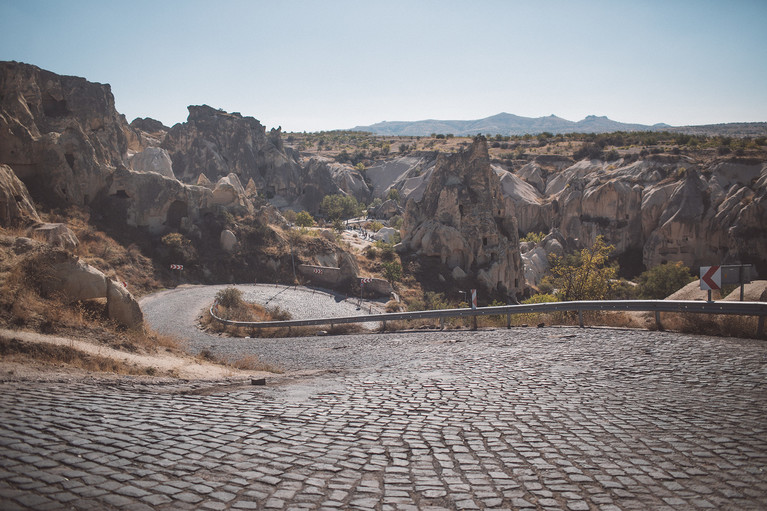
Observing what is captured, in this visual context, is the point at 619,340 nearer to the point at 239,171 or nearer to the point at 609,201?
the point at 609,201

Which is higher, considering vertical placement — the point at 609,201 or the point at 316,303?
the point at 609,201

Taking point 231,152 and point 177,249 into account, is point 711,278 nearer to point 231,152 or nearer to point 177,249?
point 177,249

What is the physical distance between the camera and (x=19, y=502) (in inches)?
134

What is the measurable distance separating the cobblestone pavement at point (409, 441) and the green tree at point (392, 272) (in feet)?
113

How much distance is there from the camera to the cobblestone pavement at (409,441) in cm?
398

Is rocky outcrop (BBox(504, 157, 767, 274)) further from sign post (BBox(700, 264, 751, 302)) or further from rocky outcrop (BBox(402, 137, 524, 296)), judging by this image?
sign post (BBox(700, 264, 751, 302))

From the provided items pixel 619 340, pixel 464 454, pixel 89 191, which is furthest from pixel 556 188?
pixel 464 454

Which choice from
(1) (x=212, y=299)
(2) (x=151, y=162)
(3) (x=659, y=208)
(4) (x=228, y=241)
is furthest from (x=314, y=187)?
(1) (x=212, y=299)

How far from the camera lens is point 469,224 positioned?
49.0 metres

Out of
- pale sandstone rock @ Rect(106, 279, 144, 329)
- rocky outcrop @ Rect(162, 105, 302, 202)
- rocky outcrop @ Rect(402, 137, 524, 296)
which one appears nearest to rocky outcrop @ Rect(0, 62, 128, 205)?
pale sandstone rock @ Rect(106, 279, 144, 329)

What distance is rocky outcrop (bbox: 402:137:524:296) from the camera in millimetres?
47500

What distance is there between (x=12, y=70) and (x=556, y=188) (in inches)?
2956

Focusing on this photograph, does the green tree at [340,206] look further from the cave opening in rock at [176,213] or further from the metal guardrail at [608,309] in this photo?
the metal guardrail at [608,309]

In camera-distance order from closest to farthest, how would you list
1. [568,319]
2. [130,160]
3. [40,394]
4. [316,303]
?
[40,394] < [568,319] < [316,303] < [130,160]
